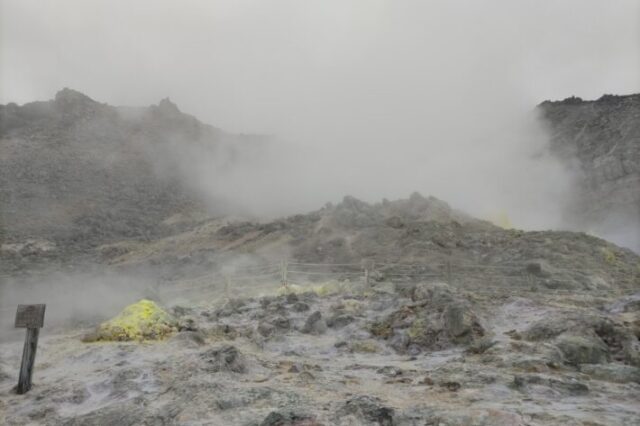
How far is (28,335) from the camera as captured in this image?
688 cm

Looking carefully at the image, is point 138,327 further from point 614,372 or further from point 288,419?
point 614,372

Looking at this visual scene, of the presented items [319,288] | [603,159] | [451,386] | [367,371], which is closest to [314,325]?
[367,371]

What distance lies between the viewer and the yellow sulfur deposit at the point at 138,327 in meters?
9.08

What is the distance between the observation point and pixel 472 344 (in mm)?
7785

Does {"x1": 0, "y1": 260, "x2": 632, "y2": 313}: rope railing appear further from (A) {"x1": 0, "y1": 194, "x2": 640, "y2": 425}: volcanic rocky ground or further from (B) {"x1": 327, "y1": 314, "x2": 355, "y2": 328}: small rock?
(B) {"x1": 327, "y1": 314, "x2": 355, "y2": 328}: small rock

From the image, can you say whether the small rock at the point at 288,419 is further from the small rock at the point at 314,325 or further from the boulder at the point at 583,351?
the small rock at the point at 314,325

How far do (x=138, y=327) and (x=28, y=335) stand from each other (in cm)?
242

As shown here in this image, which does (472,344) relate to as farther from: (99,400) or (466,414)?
(99,400)

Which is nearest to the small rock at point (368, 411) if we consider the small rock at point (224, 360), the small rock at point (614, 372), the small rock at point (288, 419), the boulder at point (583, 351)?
the small rock at point (288, 419)

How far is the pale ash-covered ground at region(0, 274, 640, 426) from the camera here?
509cm

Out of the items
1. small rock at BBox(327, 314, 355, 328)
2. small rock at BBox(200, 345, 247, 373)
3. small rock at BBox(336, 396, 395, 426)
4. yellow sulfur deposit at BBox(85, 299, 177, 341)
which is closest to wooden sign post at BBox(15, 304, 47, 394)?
small rock at BBox(200, 345, 247, 373)

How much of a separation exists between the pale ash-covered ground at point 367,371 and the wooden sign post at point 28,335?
0.68 feet

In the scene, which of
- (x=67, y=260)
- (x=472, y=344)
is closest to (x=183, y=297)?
(x=472, y=344)

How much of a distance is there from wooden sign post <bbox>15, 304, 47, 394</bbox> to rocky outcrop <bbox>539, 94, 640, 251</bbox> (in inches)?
1511
